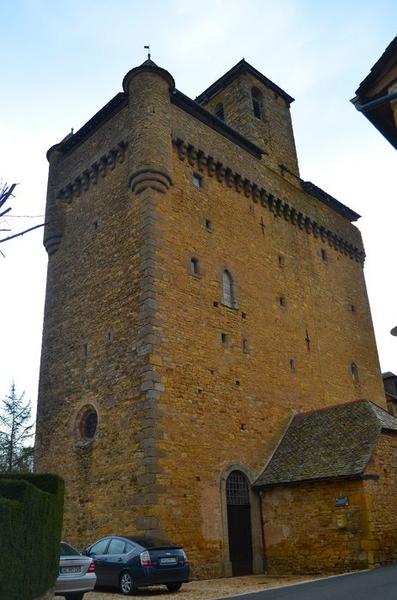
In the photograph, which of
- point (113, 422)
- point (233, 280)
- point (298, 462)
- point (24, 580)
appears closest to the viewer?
point (24, 580)

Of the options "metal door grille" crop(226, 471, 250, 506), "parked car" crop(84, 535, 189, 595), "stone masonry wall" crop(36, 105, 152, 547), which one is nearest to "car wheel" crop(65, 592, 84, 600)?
"parked car" crop(84, 535, 189, 595)

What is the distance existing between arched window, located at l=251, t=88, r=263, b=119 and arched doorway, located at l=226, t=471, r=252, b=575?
16.7 metres

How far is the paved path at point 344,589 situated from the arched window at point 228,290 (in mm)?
9181

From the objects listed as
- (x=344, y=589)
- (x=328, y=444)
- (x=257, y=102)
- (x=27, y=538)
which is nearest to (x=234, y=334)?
(x=328, y=444)

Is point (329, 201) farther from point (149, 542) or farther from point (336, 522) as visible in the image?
point (149, 542)

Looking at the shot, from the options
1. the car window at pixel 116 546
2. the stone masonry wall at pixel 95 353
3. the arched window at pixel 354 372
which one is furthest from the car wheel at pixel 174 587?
the arched window at pixel 354 372

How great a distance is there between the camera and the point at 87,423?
1745 cm

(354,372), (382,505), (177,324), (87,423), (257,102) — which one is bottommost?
(382,505)

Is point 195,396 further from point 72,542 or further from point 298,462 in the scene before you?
point 72,542

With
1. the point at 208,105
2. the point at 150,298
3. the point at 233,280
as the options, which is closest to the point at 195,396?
the point at 150,298

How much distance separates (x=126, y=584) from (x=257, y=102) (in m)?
21.7

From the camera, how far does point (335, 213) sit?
1074 inches

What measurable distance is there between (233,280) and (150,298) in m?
4.43

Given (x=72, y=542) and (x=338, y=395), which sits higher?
(x=338, y=395)
